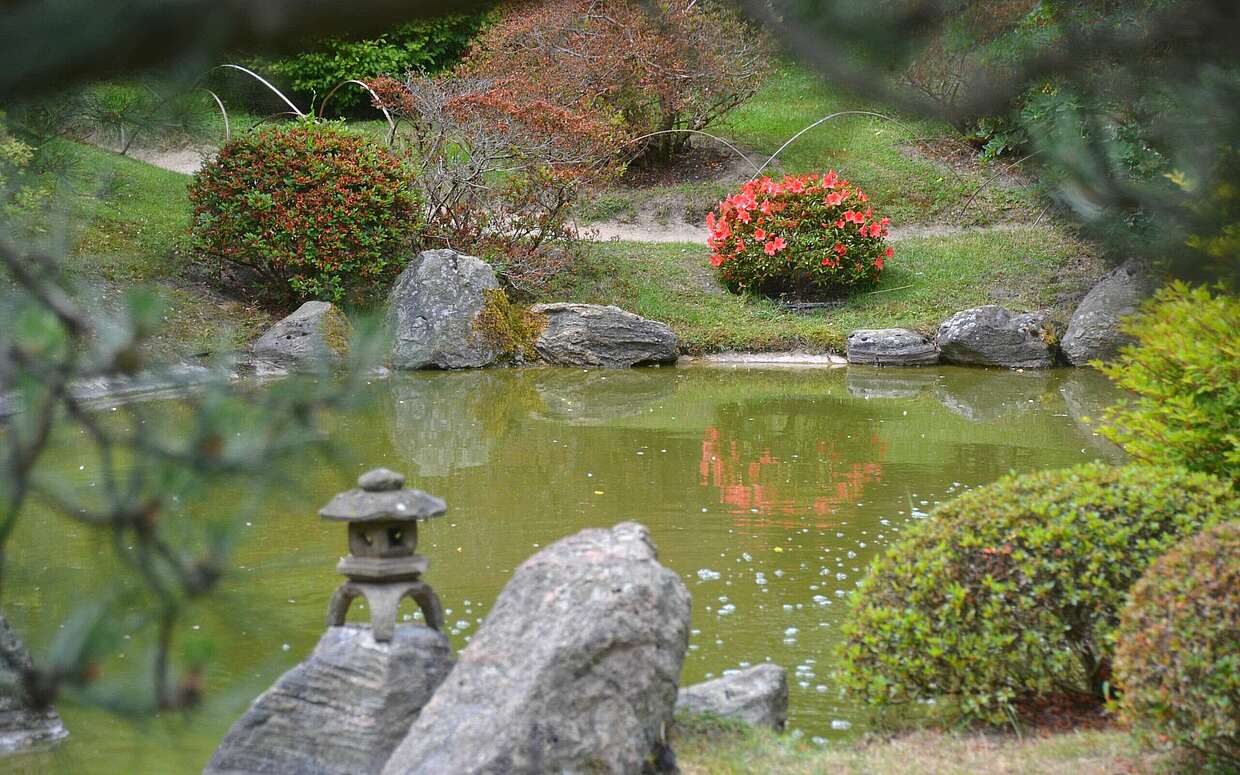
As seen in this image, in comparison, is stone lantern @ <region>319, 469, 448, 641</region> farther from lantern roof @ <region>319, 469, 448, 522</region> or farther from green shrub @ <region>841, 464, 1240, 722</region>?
green shrub @ <region>841, 464, 1240, 722</region>

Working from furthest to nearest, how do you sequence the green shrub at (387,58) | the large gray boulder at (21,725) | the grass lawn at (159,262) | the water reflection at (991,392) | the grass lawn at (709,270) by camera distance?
1. the green shrub at (387,58)
2. the grass lawn at (709,270)
3. the grass lawn at (159,262)
4. the water reflection at (991,392)
5. the large gray boulder at (21,725)

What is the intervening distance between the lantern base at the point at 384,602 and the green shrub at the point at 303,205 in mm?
10725

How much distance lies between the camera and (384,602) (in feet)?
14.4

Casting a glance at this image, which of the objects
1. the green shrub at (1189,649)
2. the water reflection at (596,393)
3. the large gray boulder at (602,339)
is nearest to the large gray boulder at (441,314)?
the large gray boulder at (602,339)

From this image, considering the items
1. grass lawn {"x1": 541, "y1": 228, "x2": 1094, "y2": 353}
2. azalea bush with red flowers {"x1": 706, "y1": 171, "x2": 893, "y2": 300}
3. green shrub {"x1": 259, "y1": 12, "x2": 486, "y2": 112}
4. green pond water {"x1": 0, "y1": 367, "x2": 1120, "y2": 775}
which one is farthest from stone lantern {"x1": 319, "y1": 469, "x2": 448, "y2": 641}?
green shrub {"x1": 259, "y1": 12, "x2": 486, "y2": 112}

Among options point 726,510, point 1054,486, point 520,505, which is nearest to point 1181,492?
point 1054,486

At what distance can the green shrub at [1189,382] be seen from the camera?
18.0ft

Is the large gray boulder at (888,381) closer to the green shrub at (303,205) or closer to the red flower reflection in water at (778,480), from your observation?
the red flower reflection in water at (778,480)

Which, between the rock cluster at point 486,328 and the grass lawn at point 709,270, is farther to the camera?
the grass lawn at point 709,270

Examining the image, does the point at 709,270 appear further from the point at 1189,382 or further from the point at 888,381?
the point at 1189,382

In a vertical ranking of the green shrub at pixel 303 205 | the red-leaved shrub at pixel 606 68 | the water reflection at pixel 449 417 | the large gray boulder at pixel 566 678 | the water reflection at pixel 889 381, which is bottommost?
the water reflection at pixel 889 381

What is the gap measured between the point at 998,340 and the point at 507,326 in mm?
5699

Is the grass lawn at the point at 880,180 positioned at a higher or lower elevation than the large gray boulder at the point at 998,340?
higher

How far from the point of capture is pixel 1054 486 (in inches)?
187
